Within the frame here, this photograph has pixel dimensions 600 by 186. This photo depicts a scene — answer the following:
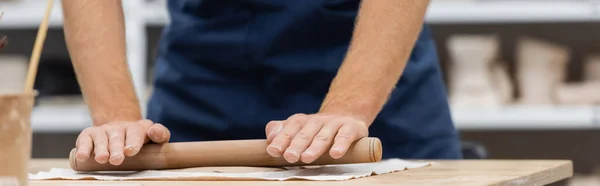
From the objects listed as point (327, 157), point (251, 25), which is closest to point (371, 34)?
point (327, 157)

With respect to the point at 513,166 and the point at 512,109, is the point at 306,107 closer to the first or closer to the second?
the point at 513,166

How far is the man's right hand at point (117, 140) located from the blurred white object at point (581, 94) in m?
1.96

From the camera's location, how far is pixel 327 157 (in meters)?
1.00

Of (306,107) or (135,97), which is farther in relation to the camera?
(306,107)

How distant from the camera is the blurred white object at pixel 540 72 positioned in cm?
290

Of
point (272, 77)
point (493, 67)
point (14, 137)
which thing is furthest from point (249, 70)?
point (493, 67)

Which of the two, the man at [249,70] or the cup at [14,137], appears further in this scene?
the man at [249,70]

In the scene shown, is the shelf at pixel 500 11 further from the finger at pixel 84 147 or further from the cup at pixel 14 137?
the cup at pixel 14 137

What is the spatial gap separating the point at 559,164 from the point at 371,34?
26 centimetres

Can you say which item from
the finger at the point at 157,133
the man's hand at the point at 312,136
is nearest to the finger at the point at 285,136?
the man's hand at the point at 312,136

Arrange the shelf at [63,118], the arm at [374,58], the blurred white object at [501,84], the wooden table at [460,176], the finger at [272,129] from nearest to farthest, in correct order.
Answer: the wooden table at [460,176]
the finger at [272,129]
the arm at [374,58]
the blurred white object at [501,84]
the shelf at [63,118]

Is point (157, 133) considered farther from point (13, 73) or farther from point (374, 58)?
point (13, 73)

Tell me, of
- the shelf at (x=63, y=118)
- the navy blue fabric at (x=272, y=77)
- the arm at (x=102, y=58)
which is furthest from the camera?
the shelf at (x=63, y=118)

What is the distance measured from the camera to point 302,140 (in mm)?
993
